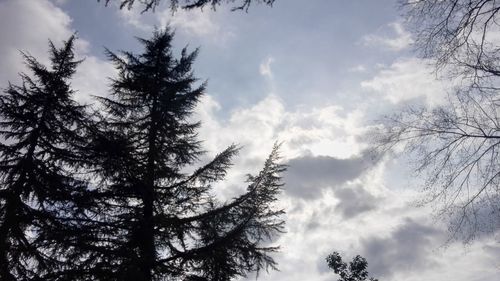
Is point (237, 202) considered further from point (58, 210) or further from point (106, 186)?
point (58, 210)

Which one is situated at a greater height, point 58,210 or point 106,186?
point 106,186

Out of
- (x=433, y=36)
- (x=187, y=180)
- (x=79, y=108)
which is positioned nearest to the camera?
(x=433, y=36)

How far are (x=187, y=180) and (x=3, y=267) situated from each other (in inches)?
230

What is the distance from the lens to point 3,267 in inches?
389

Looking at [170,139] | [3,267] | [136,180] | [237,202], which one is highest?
[170,139]

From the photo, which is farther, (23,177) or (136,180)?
(23,177)

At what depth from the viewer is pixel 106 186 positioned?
35.0 ft

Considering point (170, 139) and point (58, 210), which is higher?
point (170, 139)

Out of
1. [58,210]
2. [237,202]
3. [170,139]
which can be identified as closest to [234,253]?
[237,202]

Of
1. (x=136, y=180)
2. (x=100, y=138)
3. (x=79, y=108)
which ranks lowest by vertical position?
(x=136, y=180)

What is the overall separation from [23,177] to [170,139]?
501cm

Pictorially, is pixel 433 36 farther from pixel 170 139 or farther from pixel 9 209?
pixel 9 209

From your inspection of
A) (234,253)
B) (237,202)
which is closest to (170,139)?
(237,202)

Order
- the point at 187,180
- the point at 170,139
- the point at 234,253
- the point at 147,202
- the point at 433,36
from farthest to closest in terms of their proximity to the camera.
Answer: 1. the point at 170,139
2. the point at 187,180
3. the point at 147,202
4. the point at 234,253
5. the point at 433,36
